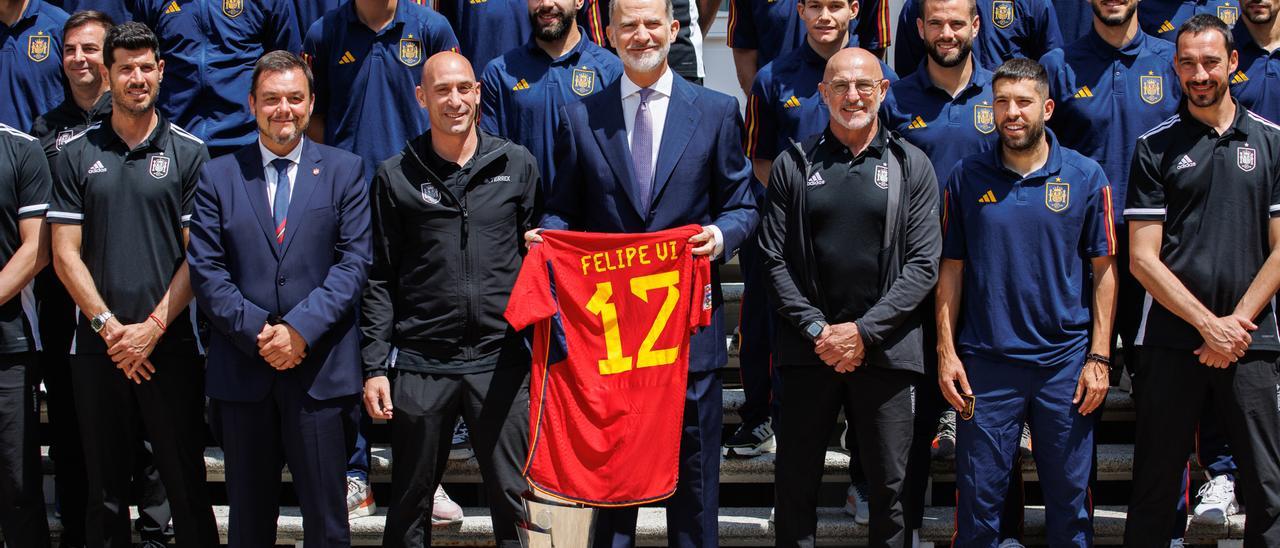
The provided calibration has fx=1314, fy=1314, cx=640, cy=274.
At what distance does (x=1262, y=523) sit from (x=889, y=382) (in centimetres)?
161

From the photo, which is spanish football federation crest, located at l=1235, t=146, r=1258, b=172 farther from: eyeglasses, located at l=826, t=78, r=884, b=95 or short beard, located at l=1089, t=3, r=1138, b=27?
eyeglasses, located at l=826, t=78, r=884, b=95

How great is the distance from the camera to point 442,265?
5.13 m

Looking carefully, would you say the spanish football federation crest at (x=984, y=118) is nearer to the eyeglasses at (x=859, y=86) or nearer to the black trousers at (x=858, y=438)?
the eyeglasses at (x=859, y=86)

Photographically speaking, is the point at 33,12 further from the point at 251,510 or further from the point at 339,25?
the point at 251,510

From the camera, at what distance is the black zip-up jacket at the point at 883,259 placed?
5.16 meters

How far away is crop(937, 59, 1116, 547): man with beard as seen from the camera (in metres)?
5.28

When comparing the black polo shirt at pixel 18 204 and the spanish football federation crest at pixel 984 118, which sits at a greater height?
the spanish football federation crest at pixel 984 118

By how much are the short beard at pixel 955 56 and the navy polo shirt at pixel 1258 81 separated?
4.25 ft

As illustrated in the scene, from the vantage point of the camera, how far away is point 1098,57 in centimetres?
604

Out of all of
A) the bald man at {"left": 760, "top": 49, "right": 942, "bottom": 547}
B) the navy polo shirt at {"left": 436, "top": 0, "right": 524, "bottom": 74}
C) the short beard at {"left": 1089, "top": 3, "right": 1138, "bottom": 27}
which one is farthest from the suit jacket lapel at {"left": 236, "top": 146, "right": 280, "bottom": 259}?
the short beard at {"left": 1089, "top": 3, "right": 1138, "bottom": 27}

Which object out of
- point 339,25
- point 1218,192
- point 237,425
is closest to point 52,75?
point 339,25

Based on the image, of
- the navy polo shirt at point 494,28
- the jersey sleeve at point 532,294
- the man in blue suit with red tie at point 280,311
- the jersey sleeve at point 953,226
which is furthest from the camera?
the navy polo shirt at point 494,28

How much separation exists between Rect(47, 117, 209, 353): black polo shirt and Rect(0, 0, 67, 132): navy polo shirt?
1.09 metres

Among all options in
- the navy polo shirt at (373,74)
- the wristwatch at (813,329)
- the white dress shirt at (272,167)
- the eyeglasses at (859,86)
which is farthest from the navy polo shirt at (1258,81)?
the white dress shirt at (272,167)
